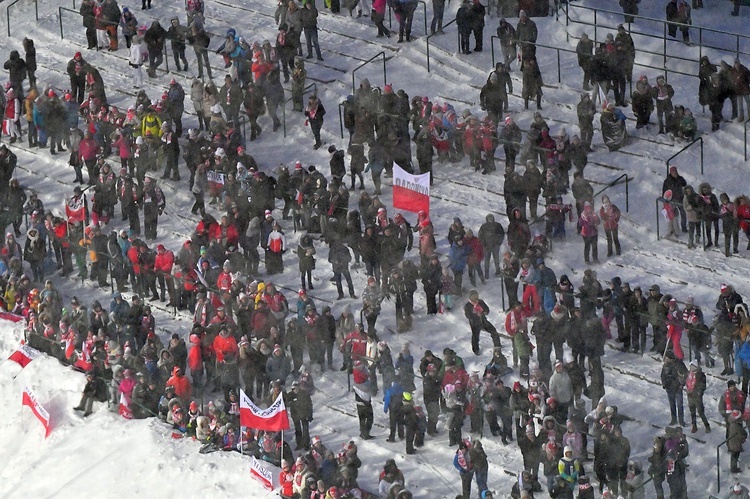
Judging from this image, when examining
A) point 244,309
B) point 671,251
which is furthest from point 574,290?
point 244,309

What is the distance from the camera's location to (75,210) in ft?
147

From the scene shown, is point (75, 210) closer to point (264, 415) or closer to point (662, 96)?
point (264, 415)

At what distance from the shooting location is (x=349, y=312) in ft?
131

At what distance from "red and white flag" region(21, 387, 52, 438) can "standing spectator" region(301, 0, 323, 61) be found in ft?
39.1

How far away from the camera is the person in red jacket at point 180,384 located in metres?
39.3

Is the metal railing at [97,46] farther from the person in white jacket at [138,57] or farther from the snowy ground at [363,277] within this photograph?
the person in white jacket at [138,57]

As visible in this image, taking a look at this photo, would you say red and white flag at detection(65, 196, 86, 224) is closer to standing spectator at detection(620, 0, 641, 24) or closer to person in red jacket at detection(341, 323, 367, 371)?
person in red jacket at detection(341, 323, 367, 371)

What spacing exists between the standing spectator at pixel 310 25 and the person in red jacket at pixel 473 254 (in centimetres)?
913

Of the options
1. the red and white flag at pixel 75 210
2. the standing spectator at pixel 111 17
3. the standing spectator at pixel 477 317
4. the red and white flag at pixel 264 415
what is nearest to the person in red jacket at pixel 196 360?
the red and white flag at pixel 264 415

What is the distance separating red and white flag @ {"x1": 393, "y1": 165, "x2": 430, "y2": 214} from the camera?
135ft

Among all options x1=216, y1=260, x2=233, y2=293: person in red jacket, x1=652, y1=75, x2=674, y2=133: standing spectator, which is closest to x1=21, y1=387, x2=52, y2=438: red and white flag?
x1=216, y1=260, x2=233, y2=293: person in red jacket

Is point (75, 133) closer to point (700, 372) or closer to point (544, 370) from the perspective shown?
point (544, 370)

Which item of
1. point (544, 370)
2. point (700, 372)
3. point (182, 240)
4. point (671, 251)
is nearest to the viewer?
point (700, 372)

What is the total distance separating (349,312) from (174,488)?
467 centimetres
